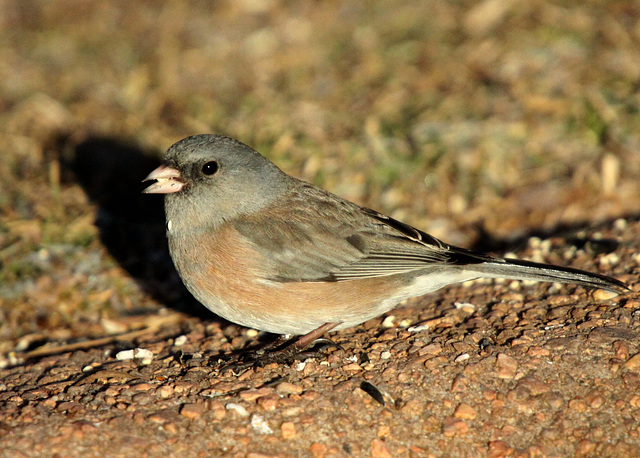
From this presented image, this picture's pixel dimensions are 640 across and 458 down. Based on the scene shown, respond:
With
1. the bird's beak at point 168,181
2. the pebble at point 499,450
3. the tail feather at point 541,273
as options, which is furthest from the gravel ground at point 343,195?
the bird's beak at point 168,181

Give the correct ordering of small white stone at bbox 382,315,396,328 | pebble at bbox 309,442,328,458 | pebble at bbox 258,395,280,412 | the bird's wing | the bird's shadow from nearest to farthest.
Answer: pebble at bbox 309,442,328,458
pebble at bbox 258,395,280,412
the bird's wing
small white stone at bbox 382,315,396,328
the bird's shadow

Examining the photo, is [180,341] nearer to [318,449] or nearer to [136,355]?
[136,355]

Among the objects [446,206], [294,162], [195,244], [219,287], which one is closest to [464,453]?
[219,287]

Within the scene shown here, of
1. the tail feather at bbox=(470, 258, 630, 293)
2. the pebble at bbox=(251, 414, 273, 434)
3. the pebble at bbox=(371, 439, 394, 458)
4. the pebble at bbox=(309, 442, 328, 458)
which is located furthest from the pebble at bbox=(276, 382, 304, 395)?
the tail feather at bbox=(470, 258, 630, 293)

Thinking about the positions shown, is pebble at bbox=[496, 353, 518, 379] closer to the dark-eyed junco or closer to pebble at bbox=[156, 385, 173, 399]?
the dark-eyed junco

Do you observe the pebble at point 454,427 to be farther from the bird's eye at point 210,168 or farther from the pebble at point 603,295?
the bird's eye at point 210,168

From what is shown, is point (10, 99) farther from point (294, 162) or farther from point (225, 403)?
point (225, 403)
